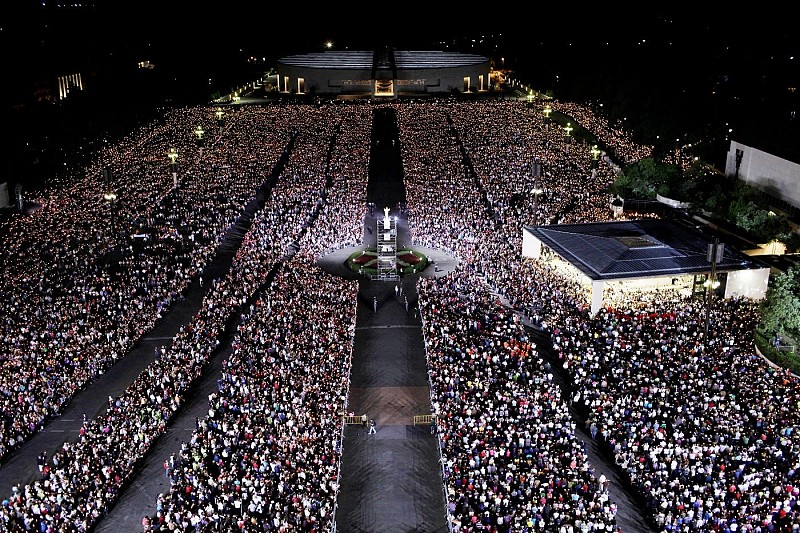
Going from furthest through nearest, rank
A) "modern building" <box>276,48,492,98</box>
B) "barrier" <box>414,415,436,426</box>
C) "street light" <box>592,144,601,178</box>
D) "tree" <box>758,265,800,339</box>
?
"modern building" <box>276,48,492,98</box> → "street light" <box>592,144,601,178</box> → "tree" <box>758,265,800,339</box> → "barrier" <box>414,415,436,426</box>

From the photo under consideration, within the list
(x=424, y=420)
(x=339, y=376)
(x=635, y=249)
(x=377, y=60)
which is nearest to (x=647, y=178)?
(x=635, y=249)

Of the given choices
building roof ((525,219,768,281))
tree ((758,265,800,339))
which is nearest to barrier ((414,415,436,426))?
building roof ((525,219,768,281))

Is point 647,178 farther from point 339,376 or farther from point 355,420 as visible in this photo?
point 355,420

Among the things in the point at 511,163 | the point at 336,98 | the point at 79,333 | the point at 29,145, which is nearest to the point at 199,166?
the point at 29,145

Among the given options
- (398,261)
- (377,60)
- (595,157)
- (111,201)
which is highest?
(377,60)

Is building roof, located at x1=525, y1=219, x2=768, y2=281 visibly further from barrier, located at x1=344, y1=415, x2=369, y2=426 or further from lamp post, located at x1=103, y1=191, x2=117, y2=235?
lamp post, located at x1=103, y1=191, x2=117, y2=235

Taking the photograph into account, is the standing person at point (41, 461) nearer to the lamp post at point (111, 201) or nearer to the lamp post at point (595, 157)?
the lamp post at point (111, 201)
